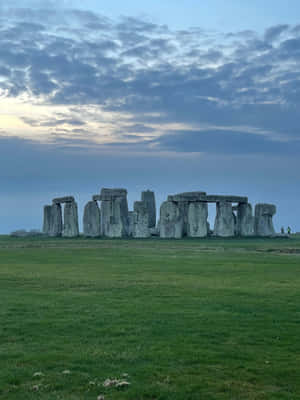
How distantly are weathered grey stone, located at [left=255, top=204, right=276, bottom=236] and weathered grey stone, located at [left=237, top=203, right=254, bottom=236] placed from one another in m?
0.94

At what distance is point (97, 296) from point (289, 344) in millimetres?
6313

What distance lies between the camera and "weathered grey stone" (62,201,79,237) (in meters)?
52.2

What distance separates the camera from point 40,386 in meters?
7.43

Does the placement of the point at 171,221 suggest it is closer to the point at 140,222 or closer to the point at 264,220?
the point at 140,222

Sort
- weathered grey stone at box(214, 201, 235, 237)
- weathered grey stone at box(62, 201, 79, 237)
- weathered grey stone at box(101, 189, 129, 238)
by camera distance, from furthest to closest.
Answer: weathered grey stone at box(62, 201, 79, 237) → weathered grey stone at box(101, 189, 129, 238) → weathered grey stone at box(214, 201, 235, 237)

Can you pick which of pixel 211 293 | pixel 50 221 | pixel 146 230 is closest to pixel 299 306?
pixel 211 293

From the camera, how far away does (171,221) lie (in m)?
47.3

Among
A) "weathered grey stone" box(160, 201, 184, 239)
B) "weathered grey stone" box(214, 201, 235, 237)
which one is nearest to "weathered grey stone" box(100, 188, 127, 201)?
"weathered grey stone" box(160, 201, 184, 239)

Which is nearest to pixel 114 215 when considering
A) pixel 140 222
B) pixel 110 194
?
pixel 110 194

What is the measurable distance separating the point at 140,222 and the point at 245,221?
9567mm

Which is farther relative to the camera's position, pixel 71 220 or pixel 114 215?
pixel 71 220

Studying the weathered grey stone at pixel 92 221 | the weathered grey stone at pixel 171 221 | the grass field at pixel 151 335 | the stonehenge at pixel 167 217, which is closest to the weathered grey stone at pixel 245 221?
the stonehenge at pixel 167 217

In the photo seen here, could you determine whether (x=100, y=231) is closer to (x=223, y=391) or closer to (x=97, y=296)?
(x=97, y=296)

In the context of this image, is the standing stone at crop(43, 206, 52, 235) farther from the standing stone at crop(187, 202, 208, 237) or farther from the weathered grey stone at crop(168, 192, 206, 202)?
the standing stone at crop(187, 202, 208, 237)
